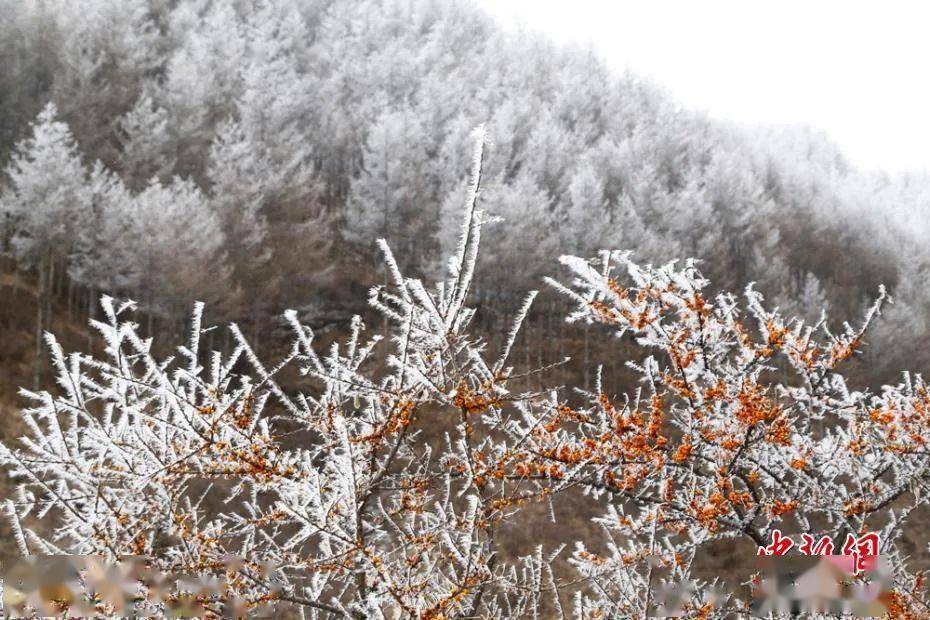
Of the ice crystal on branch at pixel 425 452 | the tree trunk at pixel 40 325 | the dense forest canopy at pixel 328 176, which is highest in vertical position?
the ice crystal on branch at pixel 425 452

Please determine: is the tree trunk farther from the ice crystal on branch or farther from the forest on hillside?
the ice crystal on branch

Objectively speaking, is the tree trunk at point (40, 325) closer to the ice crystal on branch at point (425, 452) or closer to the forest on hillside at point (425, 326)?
the forest on hillside at point (425, 326)

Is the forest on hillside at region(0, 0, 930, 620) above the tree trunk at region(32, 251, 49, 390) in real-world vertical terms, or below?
above

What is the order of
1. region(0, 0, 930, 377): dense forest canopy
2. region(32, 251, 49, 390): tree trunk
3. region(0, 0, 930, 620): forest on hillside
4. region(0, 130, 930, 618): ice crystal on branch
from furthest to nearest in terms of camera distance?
region(0, 0, 930, 377): dense forest canopy < region(32, 251, 49, 390): tree trunk < region(0, 0, 930, 620): forest on hillside < region(0, 130, 930, 618): ice crystal on branch

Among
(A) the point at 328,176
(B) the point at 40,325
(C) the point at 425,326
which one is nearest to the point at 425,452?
(C) the point at 425,326

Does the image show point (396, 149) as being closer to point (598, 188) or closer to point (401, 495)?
point (598, 188)

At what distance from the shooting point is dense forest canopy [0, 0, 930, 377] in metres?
16.8

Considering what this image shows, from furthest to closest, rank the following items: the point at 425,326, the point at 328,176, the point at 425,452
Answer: the point at 328,176, the point at 425,452, the point at 425,326

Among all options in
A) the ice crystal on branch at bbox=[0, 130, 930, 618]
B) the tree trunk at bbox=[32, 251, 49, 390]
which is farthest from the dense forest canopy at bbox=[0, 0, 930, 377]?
the ice crystal on branch at bbox=[0, 130, 930, 618]

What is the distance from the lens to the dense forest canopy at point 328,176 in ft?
55.1

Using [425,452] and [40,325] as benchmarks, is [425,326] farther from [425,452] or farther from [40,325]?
[40,325]

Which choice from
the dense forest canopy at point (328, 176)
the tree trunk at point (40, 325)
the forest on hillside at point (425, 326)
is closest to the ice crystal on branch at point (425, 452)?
the forest on hillside at point (425, 326)

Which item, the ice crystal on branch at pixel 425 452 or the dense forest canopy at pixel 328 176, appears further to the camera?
the dense forest canopy at pixel 328 176

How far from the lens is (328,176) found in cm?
3009
